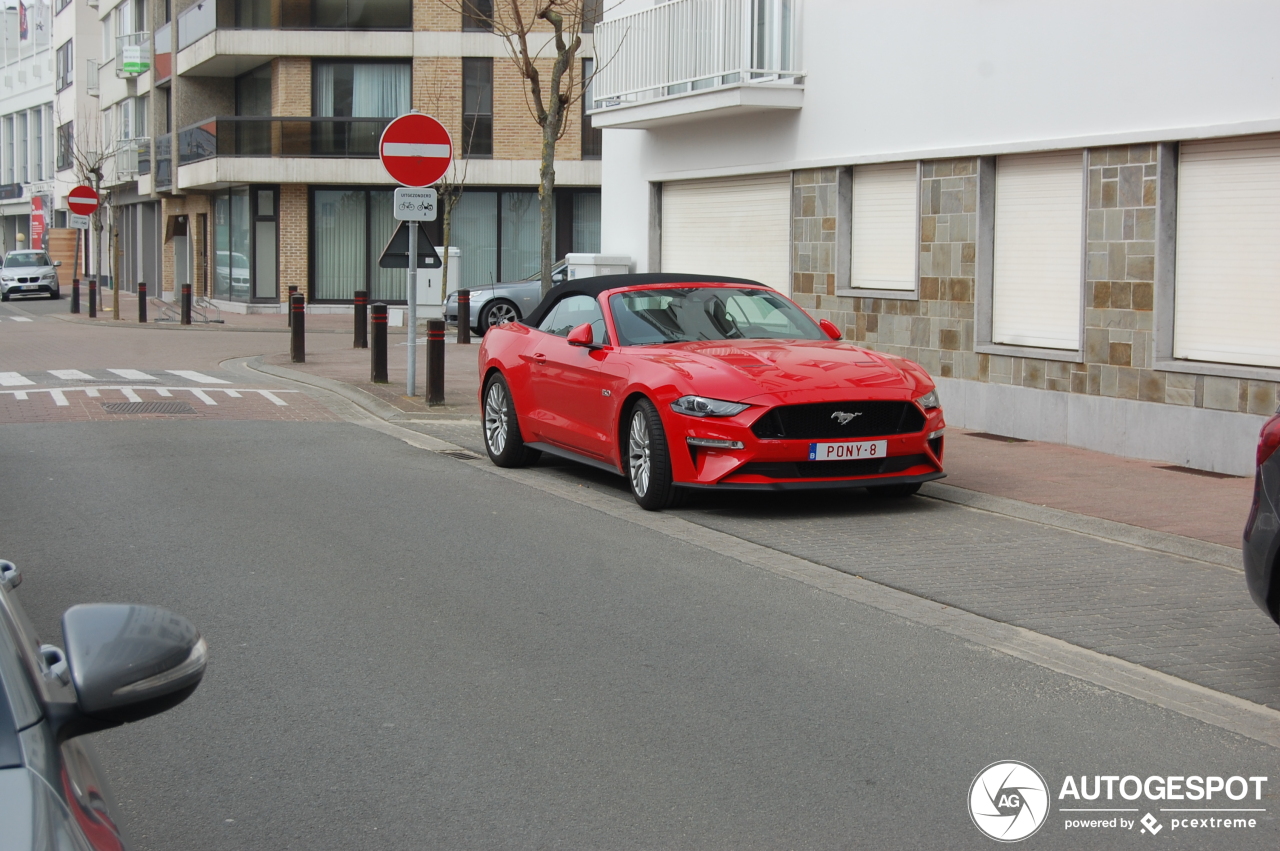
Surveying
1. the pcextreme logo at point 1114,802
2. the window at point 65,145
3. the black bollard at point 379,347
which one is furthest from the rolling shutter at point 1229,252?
the window at point 65,145

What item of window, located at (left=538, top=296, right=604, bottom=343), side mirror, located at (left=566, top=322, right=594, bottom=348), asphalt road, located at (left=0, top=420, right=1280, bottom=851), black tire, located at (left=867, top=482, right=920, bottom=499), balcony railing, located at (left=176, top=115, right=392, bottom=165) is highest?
balcony railing, located at (left=176, top=115, right=392, bottom=165)

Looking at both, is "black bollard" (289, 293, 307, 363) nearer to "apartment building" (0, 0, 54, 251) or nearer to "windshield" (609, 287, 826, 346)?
"windshield" (609, 287, 826, 346)

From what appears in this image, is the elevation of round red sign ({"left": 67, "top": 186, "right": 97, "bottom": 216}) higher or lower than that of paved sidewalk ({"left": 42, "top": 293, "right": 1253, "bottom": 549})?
higher

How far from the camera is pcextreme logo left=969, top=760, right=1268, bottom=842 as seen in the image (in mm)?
4398

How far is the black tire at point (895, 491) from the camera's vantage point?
10.5 metres

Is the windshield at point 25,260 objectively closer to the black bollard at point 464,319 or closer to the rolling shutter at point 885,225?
the black bollard at point 464,319

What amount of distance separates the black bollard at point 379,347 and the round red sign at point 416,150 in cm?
192

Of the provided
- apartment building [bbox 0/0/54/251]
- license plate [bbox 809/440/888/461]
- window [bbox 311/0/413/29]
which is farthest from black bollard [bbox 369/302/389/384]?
apartment building [bbox 0/0/54/251]

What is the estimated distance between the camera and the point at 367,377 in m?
19.6

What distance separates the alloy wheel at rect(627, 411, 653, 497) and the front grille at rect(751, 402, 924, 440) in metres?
0.89

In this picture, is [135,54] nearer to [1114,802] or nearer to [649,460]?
[649,460]

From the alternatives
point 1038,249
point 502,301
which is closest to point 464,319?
point 502,301

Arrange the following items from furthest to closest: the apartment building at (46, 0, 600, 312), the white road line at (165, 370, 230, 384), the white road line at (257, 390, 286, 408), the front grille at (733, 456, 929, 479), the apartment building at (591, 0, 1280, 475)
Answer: the apartment building at (46, 0, 600, 312), the white road line at (165, 370, 230, 384), the white road line at (257, 390, 286, 408), the apartment building at (591, 0, 1280, 475), the front grille at (733, 456, 929, 479)

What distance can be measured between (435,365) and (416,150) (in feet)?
7.59
